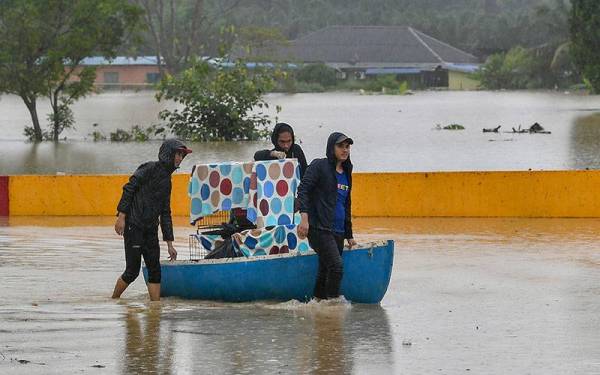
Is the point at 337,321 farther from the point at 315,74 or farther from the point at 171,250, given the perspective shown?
the point at 315,74

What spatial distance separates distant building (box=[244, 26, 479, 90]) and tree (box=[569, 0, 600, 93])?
7322 centimetres

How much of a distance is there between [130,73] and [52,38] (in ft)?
361

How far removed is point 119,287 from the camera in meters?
11.6

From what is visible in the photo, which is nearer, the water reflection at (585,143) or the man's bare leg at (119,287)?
the man's bare leg at (119,287)

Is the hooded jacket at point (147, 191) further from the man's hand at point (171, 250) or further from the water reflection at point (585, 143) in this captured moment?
the water reflection at point (585, 143)

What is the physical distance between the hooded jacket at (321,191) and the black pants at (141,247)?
1.21m

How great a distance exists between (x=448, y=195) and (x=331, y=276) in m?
7.09

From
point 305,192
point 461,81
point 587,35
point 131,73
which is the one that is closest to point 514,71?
point 461,81

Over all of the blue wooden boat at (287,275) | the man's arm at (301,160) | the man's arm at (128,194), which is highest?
the man's arm at (301,160)

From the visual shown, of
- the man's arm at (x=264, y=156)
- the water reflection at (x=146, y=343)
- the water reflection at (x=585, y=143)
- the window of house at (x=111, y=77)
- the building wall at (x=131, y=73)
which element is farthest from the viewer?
the window of house at (x=111, y=77)

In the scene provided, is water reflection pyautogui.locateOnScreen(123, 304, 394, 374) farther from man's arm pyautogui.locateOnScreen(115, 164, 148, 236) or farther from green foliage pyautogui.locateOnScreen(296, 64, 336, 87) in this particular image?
green foliage pyautogui.locateOnScreen(296, 64, 336, 87)

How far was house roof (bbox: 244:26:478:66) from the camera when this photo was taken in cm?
14925

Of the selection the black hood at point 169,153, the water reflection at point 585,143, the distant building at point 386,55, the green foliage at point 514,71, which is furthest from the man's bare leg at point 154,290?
the distant building at point 386,55

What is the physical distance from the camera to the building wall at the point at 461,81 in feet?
477
